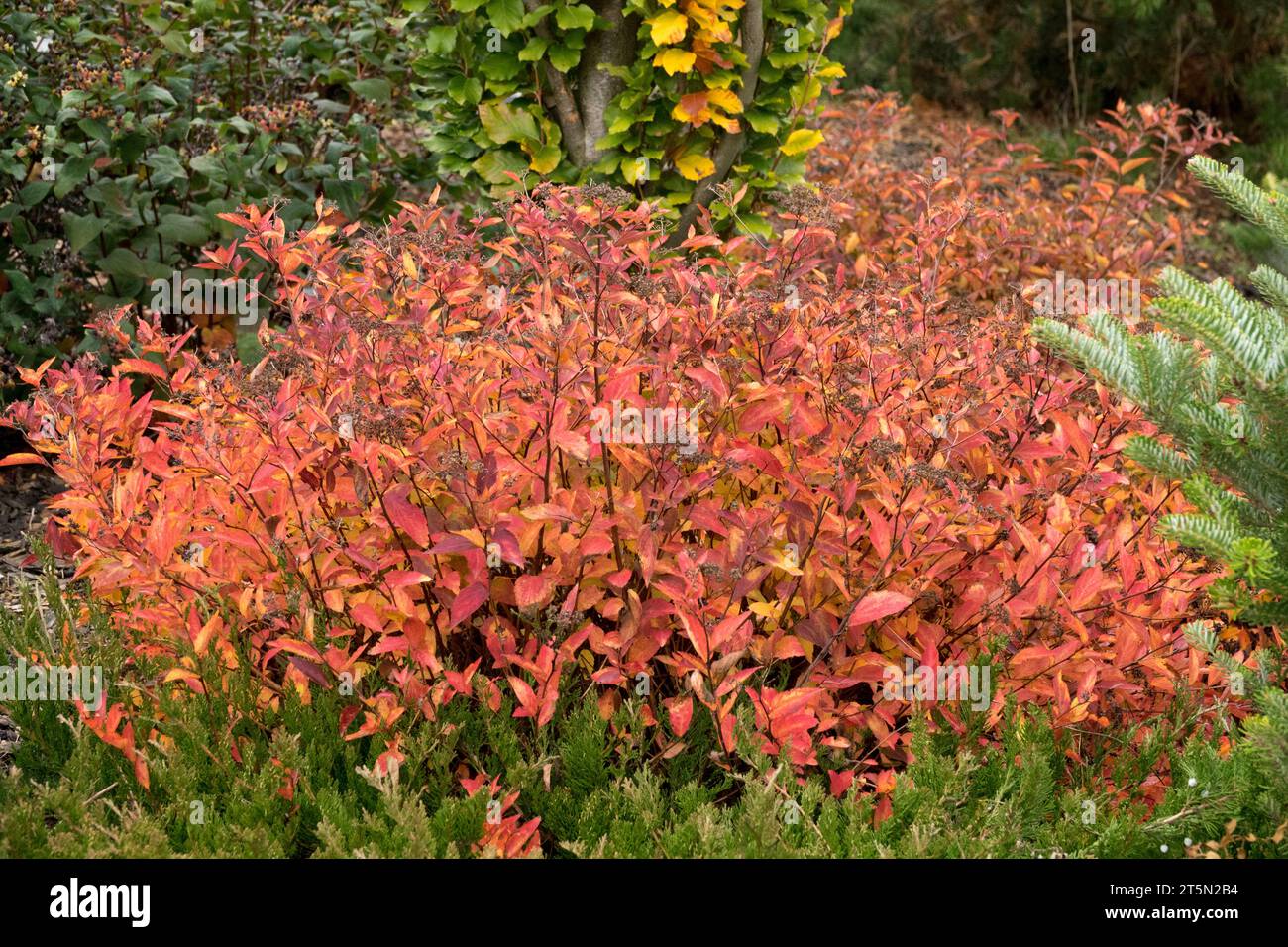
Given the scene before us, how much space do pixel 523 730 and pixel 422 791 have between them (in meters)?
0.30

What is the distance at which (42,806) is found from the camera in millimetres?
2115

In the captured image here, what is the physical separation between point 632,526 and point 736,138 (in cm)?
227

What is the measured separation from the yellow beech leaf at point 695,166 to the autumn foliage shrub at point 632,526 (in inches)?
51.4

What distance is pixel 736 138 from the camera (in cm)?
419

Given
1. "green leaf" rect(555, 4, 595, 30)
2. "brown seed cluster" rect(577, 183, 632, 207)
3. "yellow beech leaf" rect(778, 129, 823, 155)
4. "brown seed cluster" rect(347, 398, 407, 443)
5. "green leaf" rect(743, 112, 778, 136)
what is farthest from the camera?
"yellow beech leaf" rect(778, 129, 823, 155)

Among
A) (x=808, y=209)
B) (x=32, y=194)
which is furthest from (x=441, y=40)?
(x=808, y=209)

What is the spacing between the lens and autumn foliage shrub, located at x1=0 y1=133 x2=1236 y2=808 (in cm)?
228

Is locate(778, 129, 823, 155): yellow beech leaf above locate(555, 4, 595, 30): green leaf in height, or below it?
below

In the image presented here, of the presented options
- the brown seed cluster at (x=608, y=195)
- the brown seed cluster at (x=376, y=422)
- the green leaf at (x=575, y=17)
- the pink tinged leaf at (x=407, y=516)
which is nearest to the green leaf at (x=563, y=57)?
the green leaf at (x=575, y=17)

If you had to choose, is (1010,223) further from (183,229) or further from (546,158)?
(183,229)

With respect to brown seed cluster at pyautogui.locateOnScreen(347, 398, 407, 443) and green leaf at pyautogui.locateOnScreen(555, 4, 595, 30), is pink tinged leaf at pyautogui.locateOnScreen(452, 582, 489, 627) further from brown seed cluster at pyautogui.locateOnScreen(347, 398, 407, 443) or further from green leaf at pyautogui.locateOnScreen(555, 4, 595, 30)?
green leaf at pyautogui.locateOnScreen(555, 4, 595, 30)

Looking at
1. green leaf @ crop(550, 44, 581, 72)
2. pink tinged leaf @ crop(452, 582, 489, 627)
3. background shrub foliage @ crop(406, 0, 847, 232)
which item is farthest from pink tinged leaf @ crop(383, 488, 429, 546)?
green leaf @ crop(550, 44, 581, 72)

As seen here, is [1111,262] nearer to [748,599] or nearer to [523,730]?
[748,599]

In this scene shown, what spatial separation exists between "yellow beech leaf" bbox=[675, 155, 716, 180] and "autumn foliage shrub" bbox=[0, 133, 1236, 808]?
4.28ft
